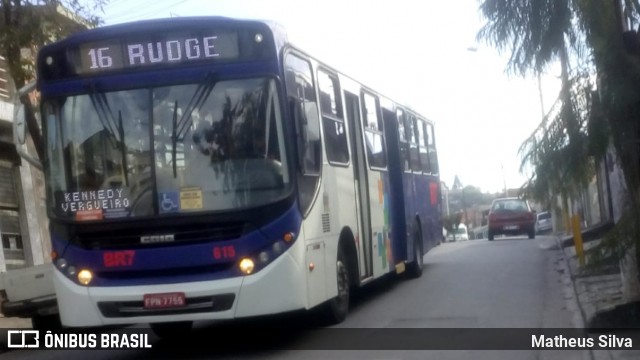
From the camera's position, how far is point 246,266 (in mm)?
10570

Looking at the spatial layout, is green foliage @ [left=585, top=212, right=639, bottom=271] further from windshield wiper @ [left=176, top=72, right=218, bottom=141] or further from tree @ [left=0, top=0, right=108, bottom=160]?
tree @ [left=0, top=0, right=108, bottom=160]

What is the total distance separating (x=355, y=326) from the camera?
514 inches

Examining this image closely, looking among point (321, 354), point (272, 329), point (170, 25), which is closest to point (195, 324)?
point (272, 329)

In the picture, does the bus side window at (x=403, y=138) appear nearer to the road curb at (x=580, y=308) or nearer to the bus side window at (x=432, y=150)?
the bus side window at (x=432, y=150)

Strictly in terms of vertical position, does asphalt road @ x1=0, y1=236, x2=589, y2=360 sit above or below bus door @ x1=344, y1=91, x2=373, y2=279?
below

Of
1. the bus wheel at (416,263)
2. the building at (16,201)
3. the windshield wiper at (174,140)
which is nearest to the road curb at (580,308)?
the bus wheel at (416,263)

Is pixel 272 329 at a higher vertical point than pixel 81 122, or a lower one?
lower

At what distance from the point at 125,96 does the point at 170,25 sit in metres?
0.90

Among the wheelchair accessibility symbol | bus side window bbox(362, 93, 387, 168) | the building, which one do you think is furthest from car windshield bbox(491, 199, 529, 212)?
the wheelchair accessibility symbol

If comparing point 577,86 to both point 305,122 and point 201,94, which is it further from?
point 201,94

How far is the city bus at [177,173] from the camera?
10.6 meters

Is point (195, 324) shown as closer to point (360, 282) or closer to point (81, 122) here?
point (360, 282)

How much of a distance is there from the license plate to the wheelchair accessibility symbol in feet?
2.84

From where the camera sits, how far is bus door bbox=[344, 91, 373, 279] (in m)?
14.4
